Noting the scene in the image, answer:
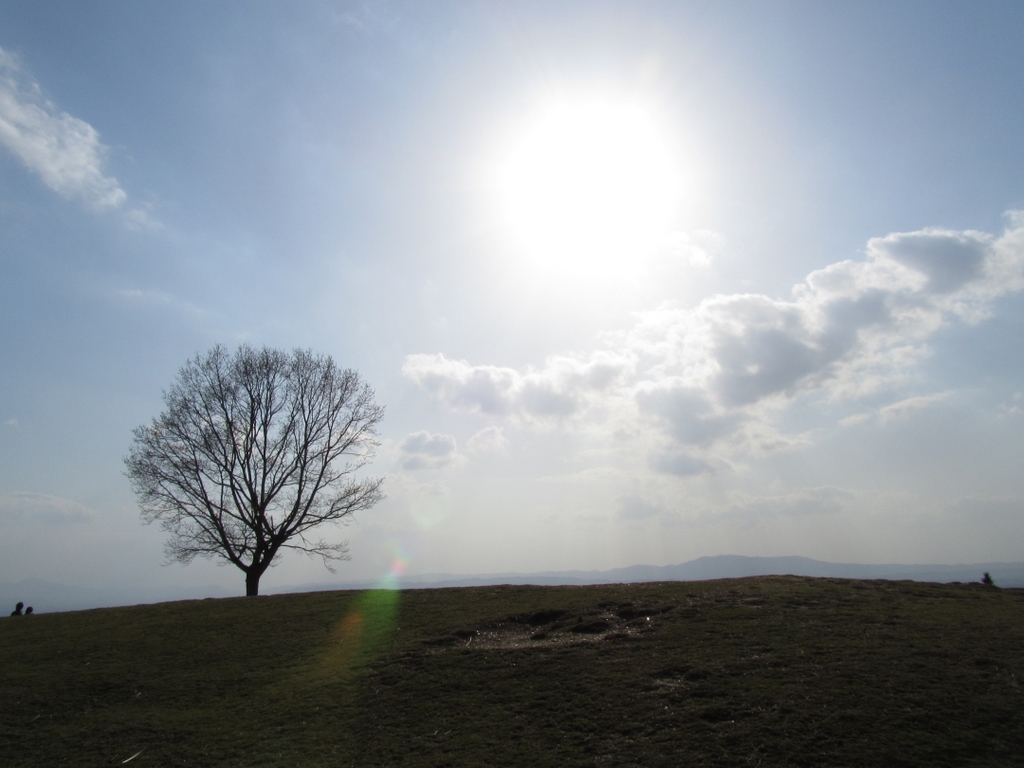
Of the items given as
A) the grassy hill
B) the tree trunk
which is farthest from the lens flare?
the tree trunk

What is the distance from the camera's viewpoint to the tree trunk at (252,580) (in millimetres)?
30078

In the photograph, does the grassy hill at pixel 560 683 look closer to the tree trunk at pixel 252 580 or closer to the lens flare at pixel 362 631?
the lens flare at pixel 362 631

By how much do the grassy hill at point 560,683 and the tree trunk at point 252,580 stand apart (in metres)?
9.90

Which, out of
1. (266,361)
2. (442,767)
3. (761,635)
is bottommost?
(442,767)

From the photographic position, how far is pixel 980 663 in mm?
11680

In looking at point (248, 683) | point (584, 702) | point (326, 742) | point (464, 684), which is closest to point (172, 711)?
point (248, 683)

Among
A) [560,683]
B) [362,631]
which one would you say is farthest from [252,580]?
Result: [560,683]

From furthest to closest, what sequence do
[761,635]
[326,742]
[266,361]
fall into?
[266,361] < [761,635] < [326,742]

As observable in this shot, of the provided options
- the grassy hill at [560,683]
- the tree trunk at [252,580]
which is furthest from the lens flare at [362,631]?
the tree trunk at [252,580]

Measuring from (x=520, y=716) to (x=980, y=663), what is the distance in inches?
359

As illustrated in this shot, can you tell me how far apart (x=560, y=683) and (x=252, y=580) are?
23.2 m

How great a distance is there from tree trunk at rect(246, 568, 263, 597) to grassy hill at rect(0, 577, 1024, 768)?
32.5 ft

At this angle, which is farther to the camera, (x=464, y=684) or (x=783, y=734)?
(x=464, y=684)

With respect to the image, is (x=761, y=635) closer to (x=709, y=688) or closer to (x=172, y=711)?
(x=709, y=688)
